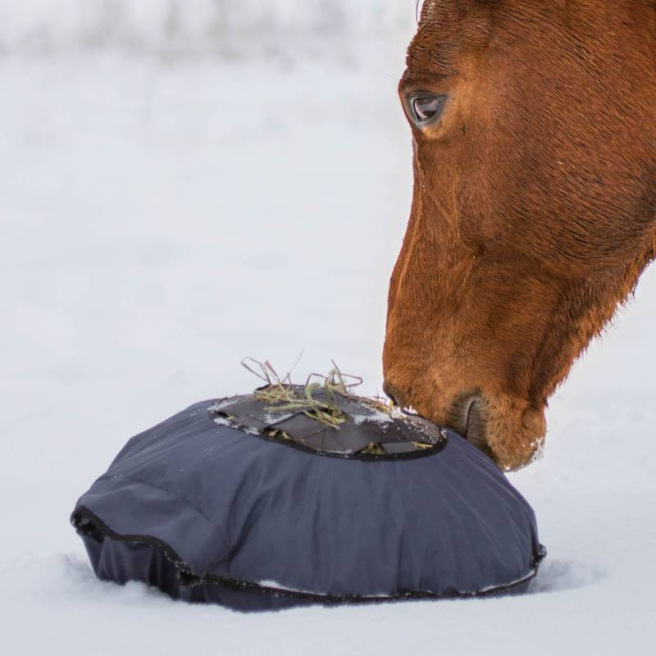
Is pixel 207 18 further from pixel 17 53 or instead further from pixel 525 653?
pixel 525 653

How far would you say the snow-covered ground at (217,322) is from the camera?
1621mm

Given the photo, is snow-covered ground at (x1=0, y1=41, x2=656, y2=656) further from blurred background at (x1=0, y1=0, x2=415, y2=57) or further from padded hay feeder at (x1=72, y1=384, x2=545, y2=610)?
blurred background at (x1=0, y1=0, x2=415, y2=57)

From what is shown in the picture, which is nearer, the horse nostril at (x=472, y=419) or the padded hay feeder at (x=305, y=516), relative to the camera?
the padded hay feeder at (x=305, y=516)

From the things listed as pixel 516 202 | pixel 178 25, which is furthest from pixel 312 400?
pixel 178 25

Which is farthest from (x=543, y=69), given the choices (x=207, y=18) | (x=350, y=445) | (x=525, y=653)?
(x=207, y=18)

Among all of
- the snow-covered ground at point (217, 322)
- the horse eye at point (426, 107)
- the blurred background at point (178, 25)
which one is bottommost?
the snow-covered ground at point (217, 322)

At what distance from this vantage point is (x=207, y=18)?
9969mm

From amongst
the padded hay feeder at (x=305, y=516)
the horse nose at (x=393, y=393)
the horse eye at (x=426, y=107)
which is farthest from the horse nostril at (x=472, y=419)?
the horse eye at (x=426, y=107)

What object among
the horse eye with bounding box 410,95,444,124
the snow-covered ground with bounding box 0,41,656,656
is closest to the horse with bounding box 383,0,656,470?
the horse eye with bounding box 410,95,444,124

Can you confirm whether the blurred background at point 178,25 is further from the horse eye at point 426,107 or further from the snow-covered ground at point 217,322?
the horse eye at point 426,107

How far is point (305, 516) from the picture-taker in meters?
1.75

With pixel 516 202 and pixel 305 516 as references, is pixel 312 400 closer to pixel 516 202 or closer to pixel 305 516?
pixel 305 516

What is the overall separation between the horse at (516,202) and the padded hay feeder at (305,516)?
0.30 meters

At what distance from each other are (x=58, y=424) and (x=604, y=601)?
2.17 m
